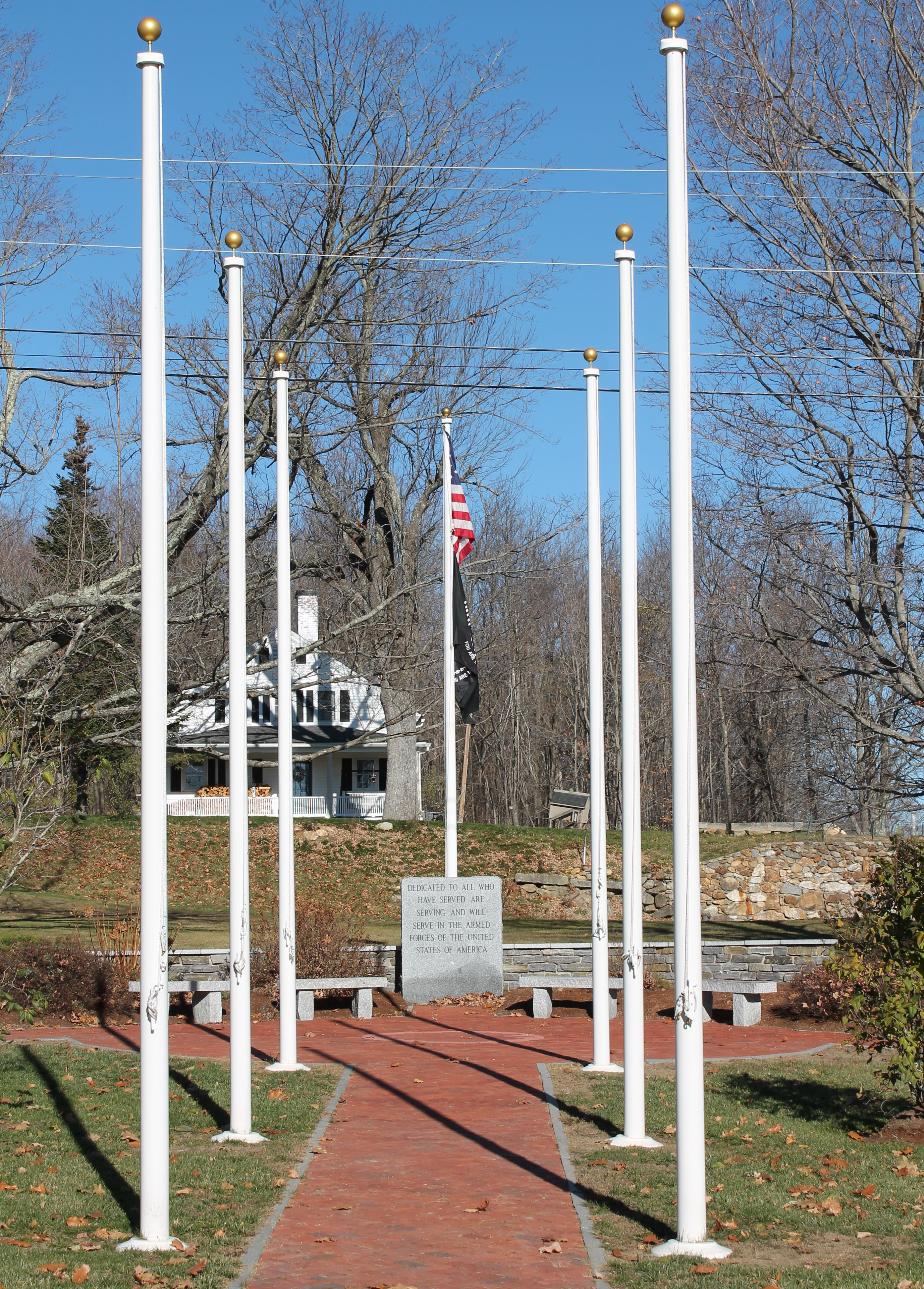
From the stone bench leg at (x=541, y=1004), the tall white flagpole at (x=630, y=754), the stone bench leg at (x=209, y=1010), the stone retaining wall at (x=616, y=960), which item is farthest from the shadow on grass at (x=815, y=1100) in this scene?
the stone bench leg at (x=209, y=1010)

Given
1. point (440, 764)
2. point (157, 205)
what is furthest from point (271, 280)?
point (440, 764)

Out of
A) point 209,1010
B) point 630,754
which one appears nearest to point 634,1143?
point 630,754

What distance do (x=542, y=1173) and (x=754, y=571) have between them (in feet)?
34.6

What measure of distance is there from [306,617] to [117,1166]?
33190 mm

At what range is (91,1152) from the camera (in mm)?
A: 9594

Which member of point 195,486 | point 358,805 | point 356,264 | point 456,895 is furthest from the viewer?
Answer: point 358,805

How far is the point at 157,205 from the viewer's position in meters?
7.79

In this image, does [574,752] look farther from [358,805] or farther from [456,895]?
[456,895]

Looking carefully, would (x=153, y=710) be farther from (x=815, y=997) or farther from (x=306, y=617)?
(x=306, y=617)

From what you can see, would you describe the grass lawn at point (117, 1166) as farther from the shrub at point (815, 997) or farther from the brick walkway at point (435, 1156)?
the shrub at point (815, 997)

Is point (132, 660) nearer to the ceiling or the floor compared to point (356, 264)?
nearer to the floor

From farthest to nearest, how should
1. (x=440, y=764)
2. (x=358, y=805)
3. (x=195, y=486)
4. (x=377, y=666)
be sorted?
(x=440, y=764) < (x=358, y=805) < (x=377, y=666) < (x=195, y=486)

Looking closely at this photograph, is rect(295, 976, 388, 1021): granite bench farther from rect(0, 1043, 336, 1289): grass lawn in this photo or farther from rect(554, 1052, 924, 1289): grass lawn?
rect(554, 1052, 924, 1289): grass lawn

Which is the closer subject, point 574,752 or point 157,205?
point 157,205
